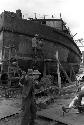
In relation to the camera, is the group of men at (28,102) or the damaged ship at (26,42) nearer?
the group of men at (28,102)

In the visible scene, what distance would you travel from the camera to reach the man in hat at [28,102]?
429 cm

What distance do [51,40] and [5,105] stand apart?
20.8 feet

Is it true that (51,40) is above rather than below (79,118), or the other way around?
above

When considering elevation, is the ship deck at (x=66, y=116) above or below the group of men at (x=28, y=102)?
below

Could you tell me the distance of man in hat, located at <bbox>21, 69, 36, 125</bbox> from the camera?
169 inches

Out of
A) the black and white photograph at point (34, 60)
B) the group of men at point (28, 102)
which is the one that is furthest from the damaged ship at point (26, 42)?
the group of men at point (28, 102)

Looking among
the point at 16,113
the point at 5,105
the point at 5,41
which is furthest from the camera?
the point at 5,41

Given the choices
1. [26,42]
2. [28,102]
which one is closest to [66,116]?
[28,102]

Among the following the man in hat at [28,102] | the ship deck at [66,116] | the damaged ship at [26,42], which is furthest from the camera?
the damaged ship at [26,42]

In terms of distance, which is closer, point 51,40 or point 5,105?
point 5,105

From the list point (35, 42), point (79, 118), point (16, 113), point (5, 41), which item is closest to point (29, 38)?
point (35, 42)

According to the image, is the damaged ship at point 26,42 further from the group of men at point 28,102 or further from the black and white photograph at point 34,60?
the group of men at point 28,102

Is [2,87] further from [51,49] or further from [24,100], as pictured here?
[24,100]

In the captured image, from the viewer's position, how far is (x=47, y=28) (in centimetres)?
1205
